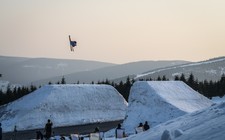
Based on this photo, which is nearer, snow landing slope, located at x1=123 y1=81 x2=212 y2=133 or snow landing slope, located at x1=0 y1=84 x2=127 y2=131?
snow landing slope, located at x1=123 y1=81 x2=212 y2=133

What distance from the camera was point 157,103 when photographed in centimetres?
4634

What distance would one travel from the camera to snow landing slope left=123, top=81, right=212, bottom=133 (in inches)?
1738

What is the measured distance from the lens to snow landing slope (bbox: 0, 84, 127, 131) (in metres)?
56.8

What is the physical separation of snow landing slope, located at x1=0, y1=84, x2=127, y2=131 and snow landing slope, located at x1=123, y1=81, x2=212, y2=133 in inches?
538

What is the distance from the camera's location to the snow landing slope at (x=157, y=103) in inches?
1738

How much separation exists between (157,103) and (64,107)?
21372mm

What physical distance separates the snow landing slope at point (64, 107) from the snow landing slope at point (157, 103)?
538 inches

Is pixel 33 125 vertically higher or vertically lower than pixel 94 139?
lower

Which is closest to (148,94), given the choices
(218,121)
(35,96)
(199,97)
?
(199,97)

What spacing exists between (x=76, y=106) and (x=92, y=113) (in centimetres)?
305

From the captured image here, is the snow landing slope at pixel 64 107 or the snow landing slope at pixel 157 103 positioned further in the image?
the snow landing slope at pixel 64 107

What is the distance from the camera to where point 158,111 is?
45.1 meters

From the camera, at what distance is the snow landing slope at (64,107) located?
56844mm

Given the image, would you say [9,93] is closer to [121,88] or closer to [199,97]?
[121,88]
